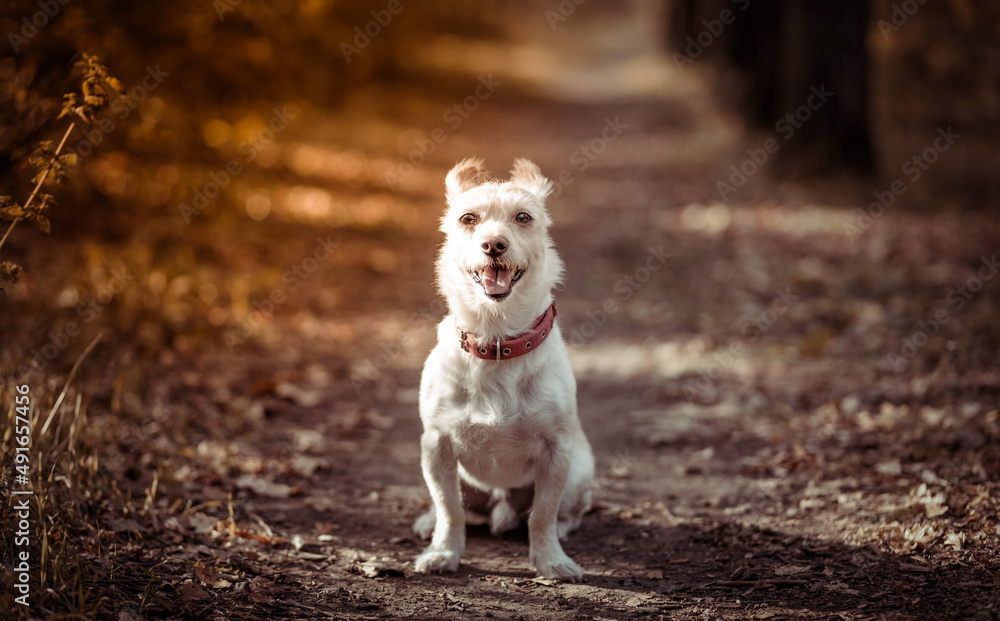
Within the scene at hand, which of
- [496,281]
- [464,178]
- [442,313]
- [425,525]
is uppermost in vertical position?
[442,313]

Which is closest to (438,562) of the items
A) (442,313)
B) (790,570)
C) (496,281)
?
(496,281)

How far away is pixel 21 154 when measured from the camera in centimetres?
620

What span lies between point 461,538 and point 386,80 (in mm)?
20630

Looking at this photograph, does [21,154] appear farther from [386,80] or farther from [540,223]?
[386,80]

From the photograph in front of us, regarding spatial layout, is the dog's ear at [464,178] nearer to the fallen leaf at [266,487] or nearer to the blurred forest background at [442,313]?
the blurred forest background at [442,313]

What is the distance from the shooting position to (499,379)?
147 inches

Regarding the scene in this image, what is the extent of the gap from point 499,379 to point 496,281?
48cm

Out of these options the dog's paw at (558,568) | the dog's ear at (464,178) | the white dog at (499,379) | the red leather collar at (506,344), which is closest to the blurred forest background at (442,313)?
the dog's paw at (558,568)

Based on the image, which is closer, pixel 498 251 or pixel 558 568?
pixel 498 251

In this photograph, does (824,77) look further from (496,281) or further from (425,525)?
(425,525)

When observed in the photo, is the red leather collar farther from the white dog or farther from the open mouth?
the open mouth

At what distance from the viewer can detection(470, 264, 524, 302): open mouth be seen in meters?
3.60

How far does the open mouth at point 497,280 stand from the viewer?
360cm

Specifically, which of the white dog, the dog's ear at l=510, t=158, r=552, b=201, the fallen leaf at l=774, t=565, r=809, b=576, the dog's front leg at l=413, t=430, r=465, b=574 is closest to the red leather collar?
the white dog
